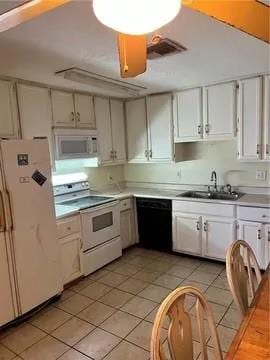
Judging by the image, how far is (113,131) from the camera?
4051mm

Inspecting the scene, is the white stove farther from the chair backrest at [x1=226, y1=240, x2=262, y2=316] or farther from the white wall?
the chair backrest at [x1=226, y1=240, x2=262, y2=316]

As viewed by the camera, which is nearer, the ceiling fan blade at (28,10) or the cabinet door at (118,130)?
the ceiling fan blade at (28,10)

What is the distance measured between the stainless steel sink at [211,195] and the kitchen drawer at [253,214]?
246mm

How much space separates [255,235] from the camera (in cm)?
311

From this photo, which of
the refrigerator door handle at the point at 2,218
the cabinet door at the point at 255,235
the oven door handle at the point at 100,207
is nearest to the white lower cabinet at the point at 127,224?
the oven door handle at the point at 100,207

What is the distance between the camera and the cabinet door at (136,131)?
4.05 meters

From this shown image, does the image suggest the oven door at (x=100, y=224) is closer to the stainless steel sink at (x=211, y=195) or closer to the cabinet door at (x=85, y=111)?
the stainless steel sink at (x=211, y=195)

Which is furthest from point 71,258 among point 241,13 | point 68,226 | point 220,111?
point 241,13

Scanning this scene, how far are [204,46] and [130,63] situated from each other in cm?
114

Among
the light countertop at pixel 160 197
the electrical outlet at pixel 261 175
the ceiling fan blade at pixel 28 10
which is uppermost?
the ceiling fan blade at pixel 28 10

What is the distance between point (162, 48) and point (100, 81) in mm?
Result: 1101

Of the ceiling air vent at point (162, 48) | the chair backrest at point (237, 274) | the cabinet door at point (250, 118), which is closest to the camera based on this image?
the chair backrest at point (237, 274)

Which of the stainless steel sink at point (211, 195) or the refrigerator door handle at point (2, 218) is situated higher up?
the refrigerator door handle at point (2, 218)

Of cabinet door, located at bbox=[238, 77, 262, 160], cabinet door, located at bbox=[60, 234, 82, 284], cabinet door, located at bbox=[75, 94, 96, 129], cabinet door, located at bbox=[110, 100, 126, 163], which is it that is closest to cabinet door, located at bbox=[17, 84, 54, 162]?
cabinet door, located at bbox=[75, 94, 96, 129]
